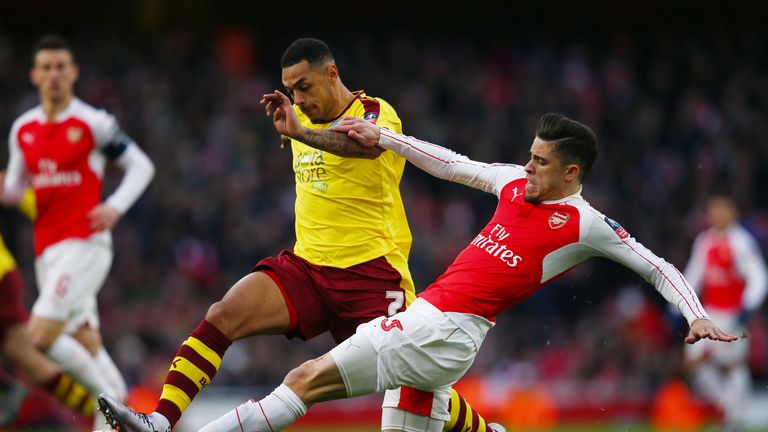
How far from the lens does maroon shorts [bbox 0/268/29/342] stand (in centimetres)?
829

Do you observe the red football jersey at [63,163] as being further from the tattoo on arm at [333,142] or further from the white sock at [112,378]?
the tattoo on arm at [333,142]

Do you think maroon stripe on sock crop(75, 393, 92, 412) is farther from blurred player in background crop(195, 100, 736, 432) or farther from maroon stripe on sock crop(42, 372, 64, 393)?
blurred player in background crop(195, 100, 736, 432)

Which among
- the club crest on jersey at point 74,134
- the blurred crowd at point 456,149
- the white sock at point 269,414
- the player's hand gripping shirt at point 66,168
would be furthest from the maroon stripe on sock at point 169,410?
the blurred crowd at point 456,149

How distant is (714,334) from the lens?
6012 millimetres

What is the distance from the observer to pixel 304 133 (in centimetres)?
664

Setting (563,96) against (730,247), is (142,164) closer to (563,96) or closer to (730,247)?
(730,247)

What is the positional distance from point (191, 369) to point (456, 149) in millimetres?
13284

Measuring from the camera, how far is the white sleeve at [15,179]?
30.1 feet

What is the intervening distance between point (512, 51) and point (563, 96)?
6.41 ft

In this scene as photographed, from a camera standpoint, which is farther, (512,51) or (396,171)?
(512,51)

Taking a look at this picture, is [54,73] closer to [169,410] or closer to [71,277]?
[71,277]

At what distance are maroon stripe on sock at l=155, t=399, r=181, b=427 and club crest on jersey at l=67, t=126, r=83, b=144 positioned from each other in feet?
10.8

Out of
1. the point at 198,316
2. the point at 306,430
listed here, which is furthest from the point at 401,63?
the point at 306,430

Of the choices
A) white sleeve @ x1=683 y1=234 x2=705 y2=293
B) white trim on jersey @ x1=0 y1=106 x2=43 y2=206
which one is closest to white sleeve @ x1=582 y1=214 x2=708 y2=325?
white trim on jersey @ x1=0 y1=106 x2=43 y2=206
